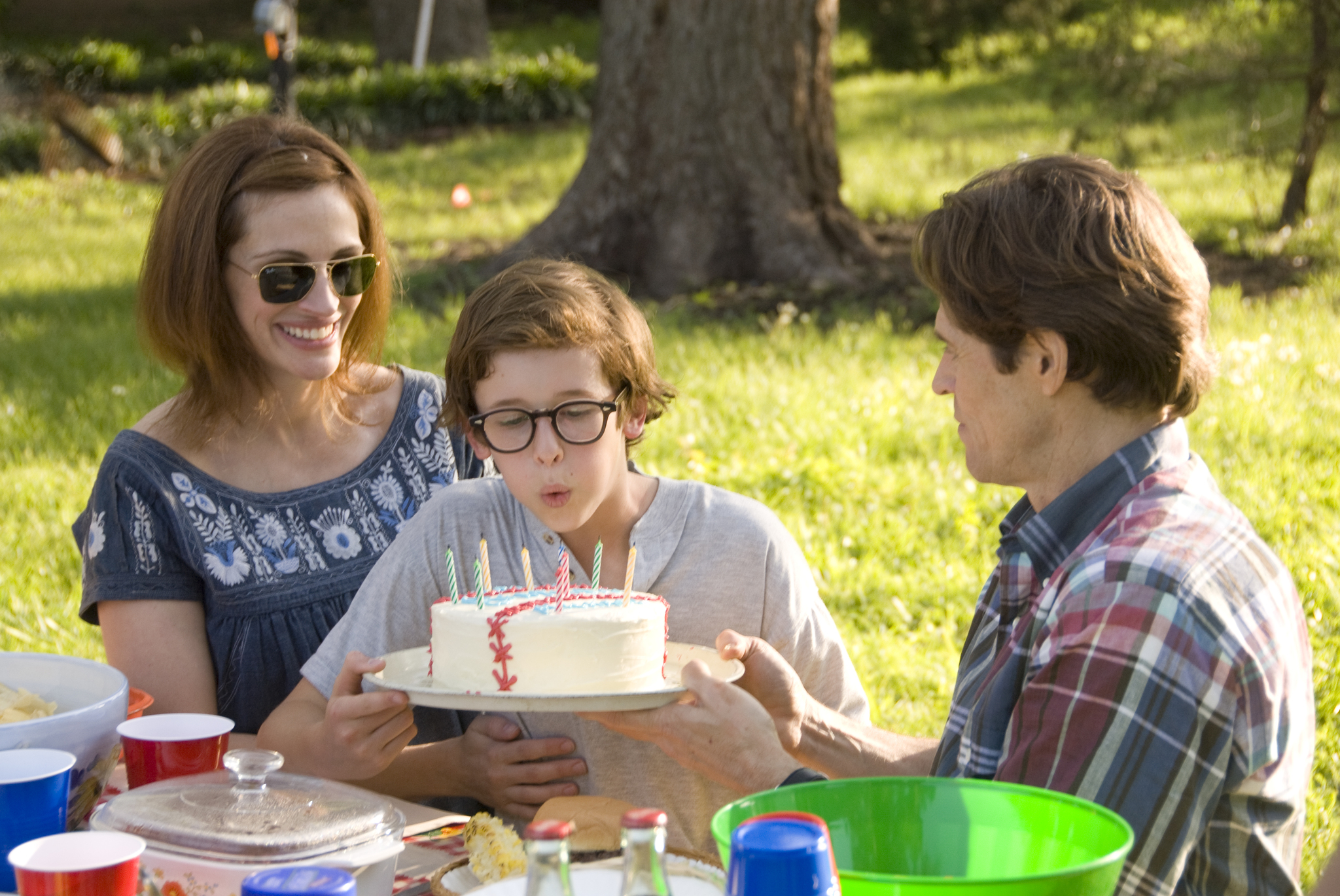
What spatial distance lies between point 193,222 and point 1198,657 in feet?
8.04

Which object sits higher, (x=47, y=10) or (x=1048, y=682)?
(x=47, y=10)

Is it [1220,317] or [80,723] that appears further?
[1220,317]

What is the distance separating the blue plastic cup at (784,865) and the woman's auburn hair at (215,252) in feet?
7.52

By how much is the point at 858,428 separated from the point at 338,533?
3.83 metres

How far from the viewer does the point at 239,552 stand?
321cm

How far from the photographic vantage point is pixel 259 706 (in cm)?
325

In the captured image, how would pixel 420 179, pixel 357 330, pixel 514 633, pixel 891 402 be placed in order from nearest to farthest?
pixel 514 633 → pixel 357 330 → pixel 891 402 → pixel 420 179

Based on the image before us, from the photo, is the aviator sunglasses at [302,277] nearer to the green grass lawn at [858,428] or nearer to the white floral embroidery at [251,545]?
the white floral embroidery at [251,545]

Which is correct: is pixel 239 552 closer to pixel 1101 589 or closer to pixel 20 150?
pixel 1101 589

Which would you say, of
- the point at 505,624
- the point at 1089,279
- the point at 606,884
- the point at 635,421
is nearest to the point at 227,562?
the point at 635,421

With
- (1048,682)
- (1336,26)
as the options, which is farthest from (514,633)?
(1336,26)

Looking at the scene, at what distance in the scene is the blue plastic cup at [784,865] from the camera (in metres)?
1.33

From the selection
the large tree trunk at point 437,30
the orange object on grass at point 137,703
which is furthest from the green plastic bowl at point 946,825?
the large tree trunk at point 437,30

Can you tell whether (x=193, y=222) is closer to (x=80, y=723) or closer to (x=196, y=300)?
(x=196, y=300)
